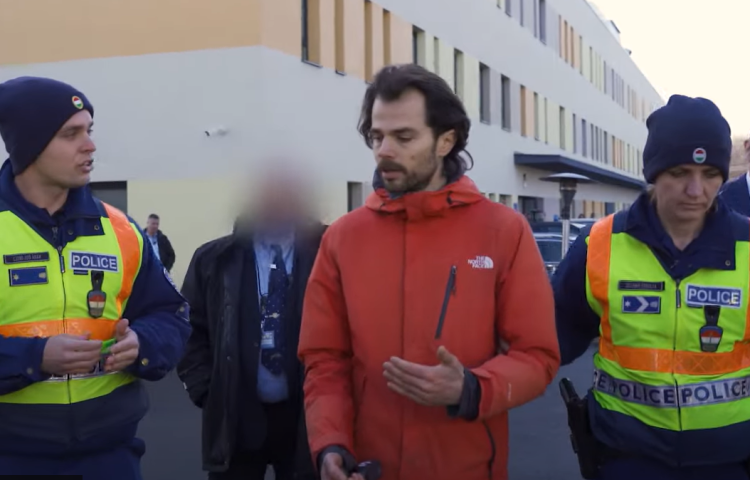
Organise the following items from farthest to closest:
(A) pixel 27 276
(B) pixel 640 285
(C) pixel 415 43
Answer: (C) pixel 415 43, (B) pixel 640 285, (A) pixel 27 276

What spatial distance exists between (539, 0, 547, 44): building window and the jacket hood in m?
33.1

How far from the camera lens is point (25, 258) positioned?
9.09 ft

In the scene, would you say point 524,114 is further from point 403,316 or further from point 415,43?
point 403,316

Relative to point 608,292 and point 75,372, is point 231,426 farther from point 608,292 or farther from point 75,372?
point 608,292

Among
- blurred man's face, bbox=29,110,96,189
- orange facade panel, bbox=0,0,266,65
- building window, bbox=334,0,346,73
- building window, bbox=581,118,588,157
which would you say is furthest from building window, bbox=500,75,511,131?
blurred man's face, bbox=29,110,96,189

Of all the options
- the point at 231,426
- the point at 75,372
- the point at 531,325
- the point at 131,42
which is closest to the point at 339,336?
the point at 531,325

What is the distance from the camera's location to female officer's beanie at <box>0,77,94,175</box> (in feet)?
9.40

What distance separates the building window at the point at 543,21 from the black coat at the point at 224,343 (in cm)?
3220

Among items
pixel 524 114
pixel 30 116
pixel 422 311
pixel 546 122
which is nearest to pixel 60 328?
pixel 30 116

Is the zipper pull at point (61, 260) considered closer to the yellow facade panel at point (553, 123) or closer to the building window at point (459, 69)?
the building window at point (459, 69)

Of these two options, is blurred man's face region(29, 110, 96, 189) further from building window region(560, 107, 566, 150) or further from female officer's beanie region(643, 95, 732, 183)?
building window region(560, 107, 566, 150)

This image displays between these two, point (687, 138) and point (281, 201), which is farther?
point (281, 201)

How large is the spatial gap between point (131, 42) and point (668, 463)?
13627 millimetres

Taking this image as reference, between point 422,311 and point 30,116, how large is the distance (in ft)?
4.82
